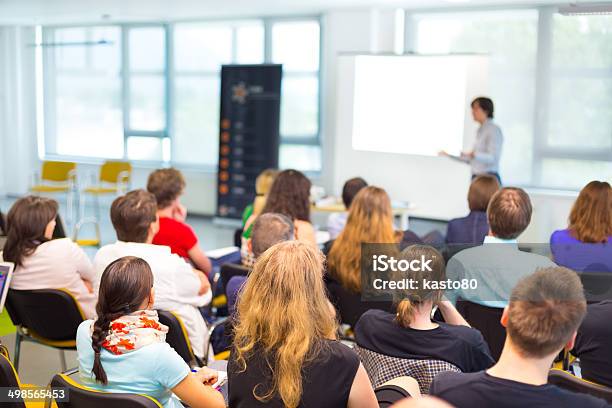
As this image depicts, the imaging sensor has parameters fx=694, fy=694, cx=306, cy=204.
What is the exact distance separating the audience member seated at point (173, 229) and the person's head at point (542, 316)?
2.45 metres

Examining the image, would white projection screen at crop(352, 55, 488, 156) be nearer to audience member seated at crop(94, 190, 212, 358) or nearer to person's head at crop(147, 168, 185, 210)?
person's head at crop(147, 168, 185, 210)

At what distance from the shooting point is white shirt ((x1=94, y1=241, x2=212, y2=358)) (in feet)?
9.87

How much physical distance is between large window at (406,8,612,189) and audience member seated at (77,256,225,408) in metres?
5.93

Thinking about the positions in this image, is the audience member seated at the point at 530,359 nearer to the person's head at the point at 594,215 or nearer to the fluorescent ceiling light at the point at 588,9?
the person's head at the point at 594,215

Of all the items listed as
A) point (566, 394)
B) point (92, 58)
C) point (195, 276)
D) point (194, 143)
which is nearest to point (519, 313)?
point (566, 394)

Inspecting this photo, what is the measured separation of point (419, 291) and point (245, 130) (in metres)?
6.61

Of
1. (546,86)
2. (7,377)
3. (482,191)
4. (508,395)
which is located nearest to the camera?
(508,395)

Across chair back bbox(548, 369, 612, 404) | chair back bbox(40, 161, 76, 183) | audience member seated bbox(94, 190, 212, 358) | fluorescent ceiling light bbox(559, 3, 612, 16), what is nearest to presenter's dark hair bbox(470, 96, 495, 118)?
fluorescent ceiling light bbox(559, 3, 612, 16)

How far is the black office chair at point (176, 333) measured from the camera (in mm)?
2861

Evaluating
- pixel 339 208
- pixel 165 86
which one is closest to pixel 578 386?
pixel 339 208

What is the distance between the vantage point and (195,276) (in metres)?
3.19

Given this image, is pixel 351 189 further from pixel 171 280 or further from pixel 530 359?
pixel 530 359

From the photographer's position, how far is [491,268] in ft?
8.54

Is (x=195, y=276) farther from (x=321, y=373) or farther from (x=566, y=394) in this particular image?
(x=566, y=394)
